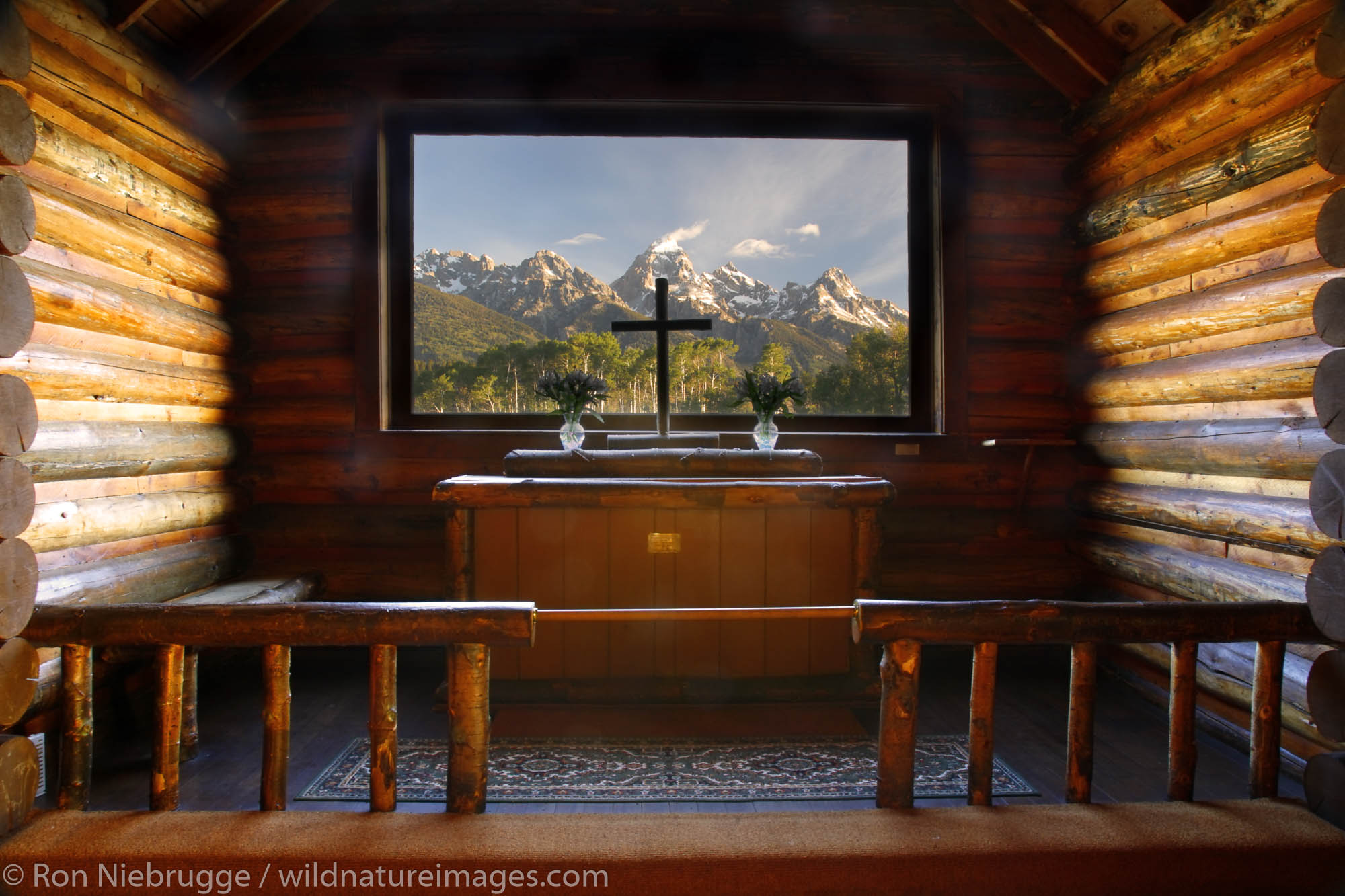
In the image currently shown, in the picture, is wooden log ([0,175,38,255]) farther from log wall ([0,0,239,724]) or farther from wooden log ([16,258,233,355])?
wooden log ([16,258,233,355])

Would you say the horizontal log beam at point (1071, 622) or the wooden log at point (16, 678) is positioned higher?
the horizontal log beam at point (1071, 622)

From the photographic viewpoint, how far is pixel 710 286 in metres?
4.45

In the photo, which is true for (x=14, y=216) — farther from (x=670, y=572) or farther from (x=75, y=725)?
(x=670, y=572)

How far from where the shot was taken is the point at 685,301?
14.5 feet

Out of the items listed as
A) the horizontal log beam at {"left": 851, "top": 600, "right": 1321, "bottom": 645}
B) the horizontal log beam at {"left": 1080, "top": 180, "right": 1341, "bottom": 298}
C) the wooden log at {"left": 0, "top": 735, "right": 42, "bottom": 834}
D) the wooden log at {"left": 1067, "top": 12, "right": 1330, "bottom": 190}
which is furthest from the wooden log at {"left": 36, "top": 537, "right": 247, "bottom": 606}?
the wooden log at {"left": 1067, "top": 12, "right": 1330, "bottom": 190}

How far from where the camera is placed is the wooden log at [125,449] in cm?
257

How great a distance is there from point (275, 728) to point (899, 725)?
1.87 metres

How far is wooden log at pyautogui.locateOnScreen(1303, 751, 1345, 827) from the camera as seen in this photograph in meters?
1.78

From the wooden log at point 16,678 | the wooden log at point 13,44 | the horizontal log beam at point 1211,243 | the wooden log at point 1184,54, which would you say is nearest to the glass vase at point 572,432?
the wooden log at point 16,678

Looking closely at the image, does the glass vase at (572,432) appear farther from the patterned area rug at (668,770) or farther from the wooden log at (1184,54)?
the wooden log at (1184,54)

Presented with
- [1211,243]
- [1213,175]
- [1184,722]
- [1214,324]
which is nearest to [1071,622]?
[1184,722]

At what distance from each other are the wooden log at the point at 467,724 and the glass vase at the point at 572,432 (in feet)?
6.05

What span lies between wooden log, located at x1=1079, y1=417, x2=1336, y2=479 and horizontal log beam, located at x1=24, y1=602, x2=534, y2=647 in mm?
2734

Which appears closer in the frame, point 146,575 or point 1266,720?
point 1266,720
